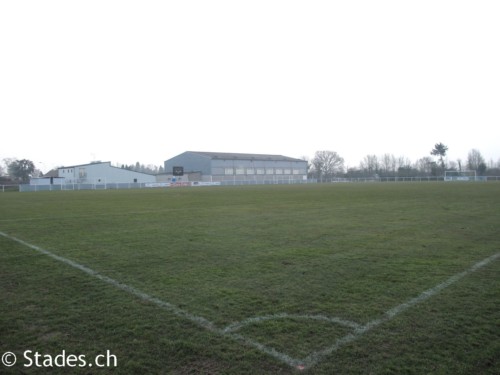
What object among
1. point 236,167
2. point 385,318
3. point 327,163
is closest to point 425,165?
point 327,163

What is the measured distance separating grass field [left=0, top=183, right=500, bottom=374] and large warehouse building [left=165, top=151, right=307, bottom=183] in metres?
72.6

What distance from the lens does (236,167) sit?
90.8 m

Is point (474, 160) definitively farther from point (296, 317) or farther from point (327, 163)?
point (296, 317)

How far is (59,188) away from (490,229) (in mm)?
59861

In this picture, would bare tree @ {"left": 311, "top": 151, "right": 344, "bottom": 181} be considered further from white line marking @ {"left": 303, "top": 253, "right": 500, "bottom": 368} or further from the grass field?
white line marking @ {"left": 303, "top": 253, "right": 500, "bottom": 368}

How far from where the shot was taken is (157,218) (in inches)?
516

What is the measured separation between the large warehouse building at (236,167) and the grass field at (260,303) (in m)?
72.6

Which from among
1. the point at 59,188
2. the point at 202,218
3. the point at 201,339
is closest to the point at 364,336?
the point at 201,339

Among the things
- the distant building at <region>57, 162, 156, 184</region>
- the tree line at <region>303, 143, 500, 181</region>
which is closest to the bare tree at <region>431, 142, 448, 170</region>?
the tree line at <region>303, 143, 500, 181</region>

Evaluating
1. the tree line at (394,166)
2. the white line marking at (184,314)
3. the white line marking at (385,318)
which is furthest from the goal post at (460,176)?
the white line marking at (184,314)

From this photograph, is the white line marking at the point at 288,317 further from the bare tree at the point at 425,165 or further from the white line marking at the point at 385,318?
the bare tree at the point at 425,165

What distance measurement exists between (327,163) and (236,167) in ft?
167

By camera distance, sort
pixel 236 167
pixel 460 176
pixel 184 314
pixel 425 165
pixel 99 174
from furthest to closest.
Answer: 1. pixel 425 165
2. pixel 236 167
3. pixel 460 176
4. pixel 99 174
5. pixel 184 314

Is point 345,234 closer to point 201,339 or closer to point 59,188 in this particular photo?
point 201,339
